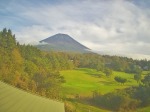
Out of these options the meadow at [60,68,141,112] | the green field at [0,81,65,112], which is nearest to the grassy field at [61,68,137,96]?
the meadow at [60,68,141,112]

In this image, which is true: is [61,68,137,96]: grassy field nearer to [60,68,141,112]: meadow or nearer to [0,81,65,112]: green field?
[60,68,141,112]: meadow

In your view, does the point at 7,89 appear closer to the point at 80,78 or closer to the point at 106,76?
the point at 80,78

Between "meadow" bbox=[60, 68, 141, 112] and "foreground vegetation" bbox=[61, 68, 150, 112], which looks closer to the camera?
"foreground vegetation" bbox=[61, 68, 150, 112]

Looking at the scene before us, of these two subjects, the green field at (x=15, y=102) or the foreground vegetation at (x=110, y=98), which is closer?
the green field at (x=15, y=102)

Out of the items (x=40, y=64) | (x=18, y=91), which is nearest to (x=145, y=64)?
(x=40, y=64)

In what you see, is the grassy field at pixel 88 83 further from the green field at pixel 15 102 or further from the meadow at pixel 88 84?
the green field at pixel 15 102

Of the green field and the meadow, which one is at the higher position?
the green field

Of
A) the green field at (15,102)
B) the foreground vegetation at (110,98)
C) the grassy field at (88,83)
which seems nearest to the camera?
the green field at (15,102)

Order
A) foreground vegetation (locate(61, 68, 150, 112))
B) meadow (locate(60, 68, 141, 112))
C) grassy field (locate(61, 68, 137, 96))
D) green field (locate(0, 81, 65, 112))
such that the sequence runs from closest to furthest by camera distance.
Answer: green field (locate(0, 81, 65, 112)), foreground vegetation (locate(61, 68, 150, 112)), meadow (locate(60, 68, 141, 112)), grassy field (locate(61, 68, 137, 96))

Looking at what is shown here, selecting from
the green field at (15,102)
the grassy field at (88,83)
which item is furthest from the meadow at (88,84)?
the green field at (15,102)

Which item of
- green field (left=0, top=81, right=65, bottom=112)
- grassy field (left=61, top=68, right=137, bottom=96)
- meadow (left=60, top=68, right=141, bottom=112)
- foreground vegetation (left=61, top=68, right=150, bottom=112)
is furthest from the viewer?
grassy field (left=61, top=68, right=137, bottom=96)

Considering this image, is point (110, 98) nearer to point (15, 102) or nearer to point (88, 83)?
point (88, 83)

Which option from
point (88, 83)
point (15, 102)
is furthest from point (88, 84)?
point (15, 102)
